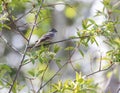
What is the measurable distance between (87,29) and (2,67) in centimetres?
81

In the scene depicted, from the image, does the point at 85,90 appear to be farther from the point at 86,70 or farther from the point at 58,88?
the point at 86,70

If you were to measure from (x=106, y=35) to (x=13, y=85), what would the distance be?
35.4 inches

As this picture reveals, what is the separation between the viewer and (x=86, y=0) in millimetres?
14367

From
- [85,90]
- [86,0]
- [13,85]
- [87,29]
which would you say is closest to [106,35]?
[87,29]

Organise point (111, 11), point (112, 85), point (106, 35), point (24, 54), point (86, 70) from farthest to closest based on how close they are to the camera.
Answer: point (86, 70), point (112, 85), point (111, 11), point (106, 35), point (24, 54)

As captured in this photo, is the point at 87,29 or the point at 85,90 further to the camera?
the point at 87,29

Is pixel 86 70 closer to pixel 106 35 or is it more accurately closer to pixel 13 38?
pixel 13 38

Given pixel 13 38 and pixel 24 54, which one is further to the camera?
pixel 13 38

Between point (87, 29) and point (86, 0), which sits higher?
point (86, 0)

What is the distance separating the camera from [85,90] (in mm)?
4133

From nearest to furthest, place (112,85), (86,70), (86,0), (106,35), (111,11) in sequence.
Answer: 1. (106,35)
2. (111,11)
3. (112,85)
4. (86,70)
5. (86,0)

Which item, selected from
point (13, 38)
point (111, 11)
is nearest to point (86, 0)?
point (13, 38)

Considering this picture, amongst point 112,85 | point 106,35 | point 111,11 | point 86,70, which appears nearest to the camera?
point 106,35

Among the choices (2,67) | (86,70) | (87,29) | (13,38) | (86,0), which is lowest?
(2,67)
